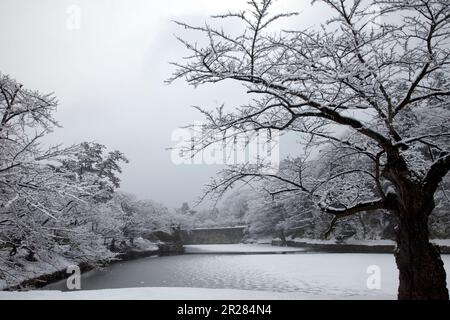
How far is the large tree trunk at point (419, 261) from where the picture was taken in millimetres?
4930

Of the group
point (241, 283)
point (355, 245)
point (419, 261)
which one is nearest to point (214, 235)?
point (355, 245)

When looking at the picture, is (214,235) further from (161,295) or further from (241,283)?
(161,295)

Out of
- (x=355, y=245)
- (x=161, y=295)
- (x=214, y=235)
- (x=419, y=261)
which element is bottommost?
(x=214, y=235)

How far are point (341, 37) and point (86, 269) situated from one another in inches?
700

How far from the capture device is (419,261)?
498 centimetres

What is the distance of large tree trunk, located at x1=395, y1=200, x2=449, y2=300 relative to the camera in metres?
4.93

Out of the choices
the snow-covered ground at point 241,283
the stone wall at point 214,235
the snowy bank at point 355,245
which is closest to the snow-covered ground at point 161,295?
the snow-covered ground at point 241,283

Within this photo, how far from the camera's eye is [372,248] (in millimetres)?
22750

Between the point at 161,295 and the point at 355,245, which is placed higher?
the point at 161,295

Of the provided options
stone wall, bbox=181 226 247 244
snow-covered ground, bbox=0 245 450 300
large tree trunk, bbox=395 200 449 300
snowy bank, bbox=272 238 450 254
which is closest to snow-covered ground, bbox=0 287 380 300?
snow-covered ground, bbox=0 245 450 300

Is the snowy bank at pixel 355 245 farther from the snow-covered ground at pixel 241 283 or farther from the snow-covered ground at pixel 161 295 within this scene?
the snow-covered ground at pixel 161 295

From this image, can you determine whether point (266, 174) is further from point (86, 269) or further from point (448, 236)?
point (448, 236)
